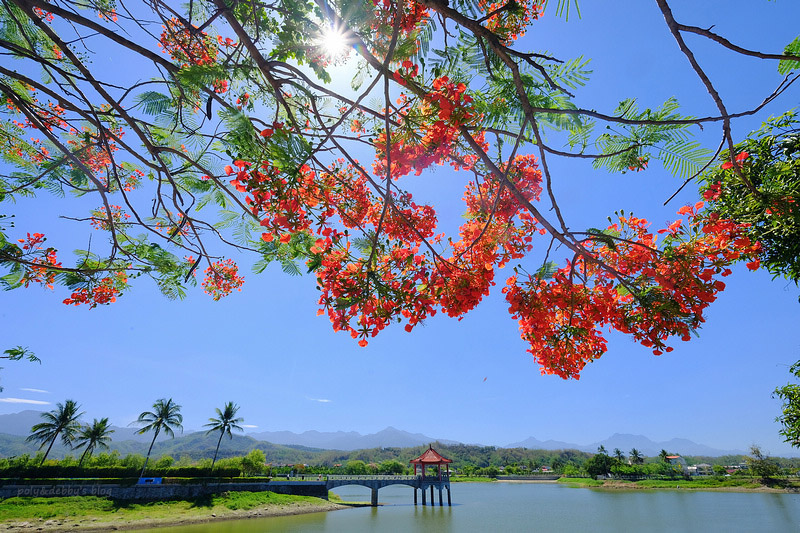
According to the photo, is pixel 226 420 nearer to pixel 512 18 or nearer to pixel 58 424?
pixel 58 424

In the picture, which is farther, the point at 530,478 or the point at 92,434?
the point at 530,478

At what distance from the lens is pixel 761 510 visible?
29.0 metres

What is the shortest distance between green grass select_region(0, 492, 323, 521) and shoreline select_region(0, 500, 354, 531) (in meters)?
0.33

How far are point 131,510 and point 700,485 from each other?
206 feet

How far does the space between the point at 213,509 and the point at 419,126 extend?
26.9m

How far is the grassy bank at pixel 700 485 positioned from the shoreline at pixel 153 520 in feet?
147

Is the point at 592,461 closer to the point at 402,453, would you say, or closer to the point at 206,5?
the point at 402,453

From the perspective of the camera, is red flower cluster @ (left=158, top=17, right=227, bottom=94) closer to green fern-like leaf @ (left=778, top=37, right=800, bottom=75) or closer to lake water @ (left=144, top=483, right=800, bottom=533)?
green fern-like leaf @ (left=778, top=37, right=800, bottom=75)

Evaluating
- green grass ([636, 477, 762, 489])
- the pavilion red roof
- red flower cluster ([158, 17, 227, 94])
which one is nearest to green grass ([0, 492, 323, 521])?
the pavilion red roof

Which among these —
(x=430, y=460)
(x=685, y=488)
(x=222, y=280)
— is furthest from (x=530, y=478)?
(x=222, y=280)

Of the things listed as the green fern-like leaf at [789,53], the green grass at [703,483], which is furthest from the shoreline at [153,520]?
the green grass at [703,483]

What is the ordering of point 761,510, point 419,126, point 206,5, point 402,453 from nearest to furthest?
point 419,126 < point 206,5 < point 761,510 < point 402,453

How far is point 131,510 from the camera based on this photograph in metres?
20.0

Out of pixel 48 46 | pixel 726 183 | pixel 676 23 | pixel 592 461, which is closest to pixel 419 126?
pixel 676 23
